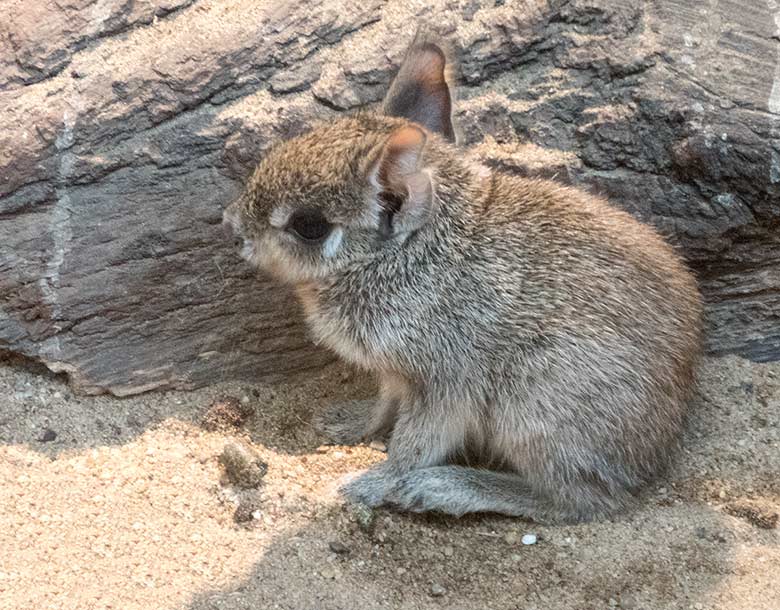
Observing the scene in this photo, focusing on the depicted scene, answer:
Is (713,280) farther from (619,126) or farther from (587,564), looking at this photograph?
(587,564)

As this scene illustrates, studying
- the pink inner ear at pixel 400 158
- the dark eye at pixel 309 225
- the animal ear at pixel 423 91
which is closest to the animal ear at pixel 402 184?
the pink inner ear at pixel 400 158

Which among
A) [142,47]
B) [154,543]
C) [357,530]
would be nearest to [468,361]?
[357,530]

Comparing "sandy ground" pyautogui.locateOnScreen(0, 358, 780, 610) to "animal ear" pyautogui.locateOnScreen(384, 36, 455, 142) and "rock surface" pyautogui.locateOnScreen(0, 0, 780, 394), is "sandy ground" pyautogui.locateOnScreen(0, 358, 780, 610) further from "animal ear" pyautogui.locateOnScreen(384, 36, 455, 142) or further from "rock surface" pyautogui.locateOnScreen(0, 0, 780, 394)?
"animal ear" pyautogui.locateOnScreen(384, 36, 455, 142)

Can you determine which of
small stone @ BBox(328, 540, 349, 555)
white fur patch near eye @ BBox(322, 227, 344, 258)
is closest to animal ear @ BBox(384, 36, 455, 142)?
white fur patch near eye @ BBox(322, 227, 344, 258)

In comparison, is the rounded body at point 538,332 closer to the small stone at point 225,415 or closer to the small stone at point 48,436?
the small stone at point 225,415

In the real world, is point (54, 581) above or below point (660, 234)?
below
